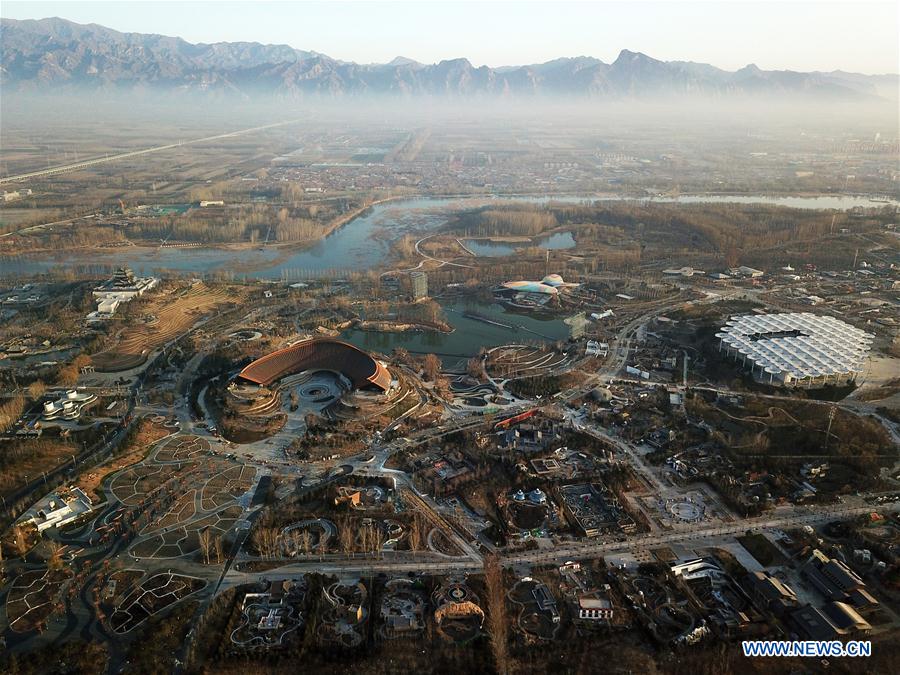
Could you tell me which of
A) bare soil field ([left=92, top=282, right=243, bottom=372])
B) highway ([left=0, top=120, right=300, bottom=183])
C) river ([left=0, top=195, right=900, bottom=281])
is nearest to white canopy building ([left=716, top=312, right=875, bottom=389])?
river ([left=0, top=195, right=900, bottom=281])

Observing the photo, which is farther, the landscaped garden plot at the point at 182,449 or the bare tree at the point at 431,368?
the bare tree at the point at 431,368

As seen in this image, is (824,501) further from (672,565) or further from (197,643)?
(197,643)

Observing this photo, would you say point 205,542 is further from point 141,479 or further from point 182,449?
point 182,449

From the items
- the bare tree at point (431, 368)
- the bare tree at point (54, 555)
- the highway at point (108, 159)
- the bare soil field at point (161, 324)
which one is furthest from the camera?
the highway at point (108, 159)

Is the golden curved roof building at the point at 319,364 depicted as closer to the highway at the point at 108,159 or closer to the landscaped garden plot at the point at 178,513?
the landscaped garden plot at the point at 178,513

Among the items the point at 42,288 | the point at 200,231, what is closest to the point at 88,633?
the point at 42,288

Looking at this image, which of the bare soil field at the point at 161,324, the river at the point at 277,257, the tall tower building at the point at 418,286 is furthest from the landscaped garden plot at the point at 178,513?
the river at the point at 277,257

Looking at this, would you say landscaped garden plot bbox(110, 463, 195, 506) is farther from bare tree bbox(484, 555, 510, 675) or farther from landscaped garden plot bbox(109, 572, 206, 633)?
bare tree bbox(484, 555, 510, 675)

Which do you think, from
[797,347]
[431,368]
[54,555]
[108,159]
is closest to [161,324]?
[431,368]
